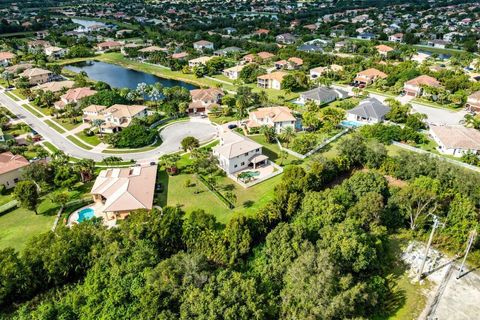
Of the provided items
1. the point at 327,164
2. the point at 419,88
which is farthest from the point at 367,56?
the point at 327,164

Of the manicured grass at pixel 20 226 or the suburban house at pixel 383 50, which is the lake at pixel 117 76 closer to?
the manicured grass at pixel 20 226

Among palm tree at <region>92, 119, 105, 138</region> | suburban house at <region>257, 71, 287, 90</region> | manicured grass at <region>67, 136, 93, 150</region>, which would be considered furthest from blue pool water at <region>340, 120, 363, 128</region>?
manicured grass at <region>67, 136, 93, 150</region>

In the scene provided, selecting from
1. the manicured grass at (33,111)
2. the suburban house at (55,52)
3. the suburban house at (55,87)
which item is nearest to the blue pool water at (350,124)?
the manicured grass at (33,111)

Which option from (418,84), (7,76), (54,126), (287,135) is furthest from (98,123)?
(418,84)

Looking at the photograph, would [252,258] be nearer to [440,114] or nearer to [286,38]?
[440,114]

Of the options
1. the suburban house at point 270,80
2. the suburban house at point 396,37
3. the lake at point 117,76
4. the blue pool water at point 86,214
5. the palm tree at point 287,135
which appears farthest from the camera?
the suburban house at point 396,37

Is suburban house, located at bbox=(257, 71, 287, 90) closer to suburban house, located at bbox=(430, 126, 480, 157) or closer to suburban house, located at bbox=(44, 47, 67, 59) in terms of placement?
suburban house, located at bbox=(430, 126, 480, 157)

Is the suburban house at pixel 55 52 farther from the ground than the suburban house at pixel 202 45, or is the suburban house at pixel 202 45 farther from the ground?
the suburban house at pixel 202 45
